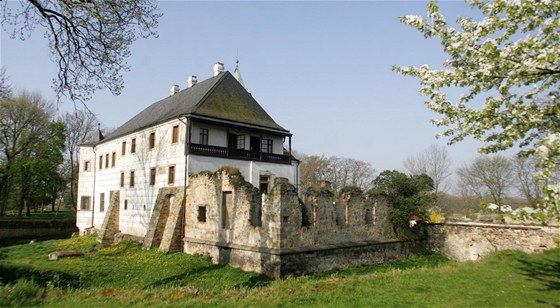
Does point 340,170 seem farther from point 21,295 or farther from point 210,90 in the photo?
point 21,295

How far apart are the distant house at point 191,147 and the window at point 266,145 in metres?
0.07

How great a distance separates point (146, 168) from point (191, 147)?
18.1 feet

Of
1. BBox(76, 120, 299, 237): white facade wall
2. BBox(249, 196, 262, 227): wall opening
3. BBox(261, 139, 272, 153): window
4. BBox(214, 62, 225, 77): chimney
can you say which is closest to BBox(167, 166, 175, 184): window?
BBox(76, 120, 299, 237): white facade wall

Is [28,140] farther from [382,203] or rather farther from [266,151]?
[382,203]

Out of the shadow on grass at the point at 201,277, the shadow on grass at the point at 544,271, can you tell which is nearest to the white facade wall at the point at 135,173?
the shadow on grass at the point at 201,277

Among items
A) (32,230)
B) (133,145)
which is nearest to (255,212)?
(133,145)

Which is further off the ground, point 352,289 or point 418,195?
point 418,195

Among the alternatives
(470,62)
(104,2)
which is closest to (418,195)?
(470,62)

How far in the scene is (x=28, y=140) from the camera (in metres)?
38.8

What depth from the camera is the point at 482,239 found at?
22.0 metres

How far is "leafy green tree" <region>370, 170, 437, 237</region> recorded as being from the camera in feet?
74.6

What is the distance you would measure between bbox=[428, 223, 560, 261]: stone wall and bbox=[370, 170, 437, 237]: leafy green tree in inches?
74.8

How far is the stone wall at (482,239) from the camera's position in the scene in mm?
19391

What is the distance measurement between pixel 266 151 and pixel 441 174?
98.3 feet
